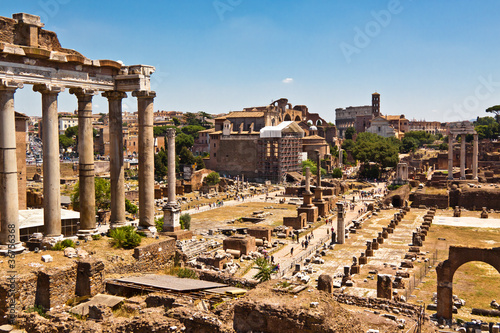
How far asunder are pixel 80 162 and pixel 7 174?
2512mm

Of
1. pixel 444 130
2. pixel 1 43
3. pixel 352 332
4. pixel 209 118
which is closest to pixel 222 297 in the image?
pixel 352 332

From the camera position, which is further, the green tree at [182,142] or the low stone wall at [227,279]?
the green tree at [182,142]

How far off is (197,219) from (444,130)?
14557cm

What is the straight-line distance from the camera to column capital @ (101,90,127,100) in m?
14.9

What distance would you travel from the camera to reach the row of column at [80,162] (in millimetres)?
11961

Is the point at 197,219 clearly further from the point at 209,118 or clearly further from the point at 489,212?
the point at 209,118

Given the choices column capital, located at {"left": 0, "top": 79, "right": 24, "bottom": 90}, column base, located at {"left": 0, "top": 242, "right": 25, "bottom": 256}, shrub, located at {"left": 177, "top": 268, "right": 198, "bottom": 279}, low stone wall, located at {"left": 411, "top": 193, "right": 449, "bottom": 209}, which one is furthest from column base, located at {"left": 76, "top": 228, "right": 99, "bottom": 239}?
low stone wall, located at {"left": 411, "top": 193, "right": 449, "bottom": 209}

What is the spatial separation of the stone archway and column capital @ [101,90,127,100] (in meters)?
11.9

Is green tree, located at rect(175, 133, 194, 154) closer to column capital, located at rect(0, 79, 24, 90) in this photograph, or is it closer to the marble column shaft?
the marble column shaft

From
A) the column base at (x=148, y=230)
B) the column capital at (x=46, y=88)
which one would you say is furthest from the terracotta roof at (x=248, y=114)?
the column capital at (x=46, y=88)

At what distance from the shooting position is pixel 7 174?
11.9 m

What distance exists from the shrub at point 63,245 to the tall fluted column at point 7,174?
0.88 m

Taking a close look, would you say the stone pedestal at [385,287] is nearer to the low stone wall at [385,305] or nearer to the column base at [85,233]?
the low stone wall at [385,305]

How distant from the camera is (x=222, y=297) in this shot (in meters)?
10.8
